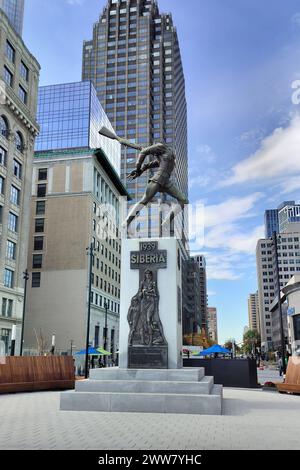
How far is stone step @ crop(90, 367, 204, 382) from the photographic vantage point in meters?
13.2

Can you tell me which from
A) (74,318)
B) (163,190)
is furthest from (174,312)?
(74,318)

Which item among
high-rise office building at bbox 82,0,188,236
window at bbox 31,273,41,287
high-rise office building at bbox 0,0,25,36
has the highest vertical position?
high-rise office building at bbox 82,0,188,236

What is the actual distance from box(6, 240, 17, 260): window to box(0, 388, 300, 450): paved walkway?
39.7 m

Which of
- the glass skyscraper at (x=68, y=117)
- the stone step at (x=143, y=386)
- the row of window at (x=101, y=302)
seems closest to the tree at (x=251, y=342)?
the row of window at (x=101, y=302)

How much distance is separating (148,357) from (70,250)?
56.9 meters

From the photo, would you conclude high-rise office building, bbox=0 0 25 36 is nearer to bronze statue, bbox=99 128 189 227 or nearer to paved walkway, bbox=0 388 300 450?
bronze statue, bbox=99 128 189 227

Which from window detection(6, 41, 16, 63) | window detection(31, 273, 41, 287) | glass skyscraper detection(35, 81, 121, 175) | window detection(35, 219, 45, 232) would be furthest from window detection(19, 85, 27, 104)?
glass skyscraper detection(35, 81, 121, 175)

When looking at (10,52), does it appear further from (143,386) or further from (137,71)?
(137,71)

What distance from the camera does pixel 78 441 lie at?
850cm

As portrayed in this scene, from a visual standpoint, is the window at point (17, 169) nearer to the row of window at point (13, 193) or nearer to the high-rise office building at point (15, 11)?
the row of window at point (13, 193)

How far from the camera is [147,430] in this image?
31.4 feet

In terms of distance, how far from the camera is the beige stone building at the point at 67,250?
218ft

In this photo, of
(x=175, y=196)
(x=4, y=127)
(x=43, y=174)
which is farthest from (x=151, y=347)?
(x=43, y=174)

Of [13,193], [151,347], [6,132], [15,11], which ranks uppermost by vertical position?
[15,11]
